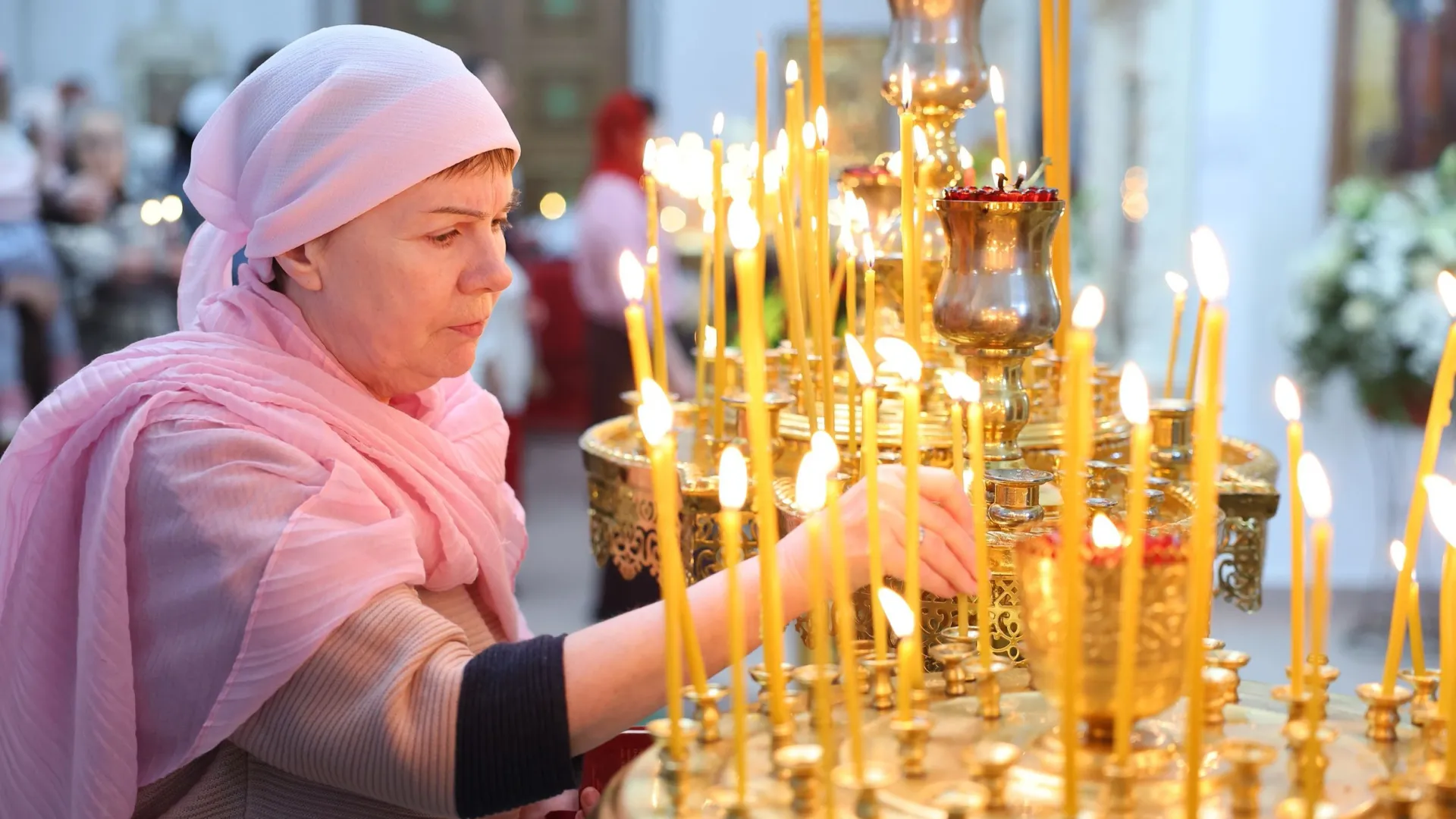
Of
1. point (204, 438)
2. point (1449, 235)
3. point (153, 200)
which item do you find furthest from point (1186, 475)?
point (153, 200)

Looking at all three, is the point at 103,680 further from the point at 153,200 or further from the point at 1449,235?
the point at 153,200

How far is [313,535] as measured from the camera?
1198 millimetres

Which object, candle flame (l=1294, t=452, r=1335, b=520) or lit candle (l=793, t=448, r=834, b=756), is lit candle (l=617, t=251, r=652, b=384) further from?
candle flame (l=1294, t=452, r=1335, b=520)

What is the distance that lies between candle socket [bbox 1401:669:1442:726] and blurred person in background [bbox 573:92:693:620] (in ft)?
12.0

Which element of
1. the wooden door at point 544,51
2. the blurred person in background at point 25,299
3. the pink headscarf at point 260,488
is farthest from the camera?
the wooden door at point 544,51

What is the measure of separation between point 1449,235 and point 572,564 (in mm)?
2736

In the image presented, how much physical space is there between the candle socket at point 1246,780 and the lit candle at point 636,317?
1.27 feet

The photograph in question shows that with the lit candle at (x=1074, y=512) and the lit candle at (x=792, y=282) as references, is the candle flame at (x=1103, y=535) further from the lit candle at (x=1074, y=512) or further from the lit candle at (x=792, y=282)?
the lit candle at (x=792, y=282)

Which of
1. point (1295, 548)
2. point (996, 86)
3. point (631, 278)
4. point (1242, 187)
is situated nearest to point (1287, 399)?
point (1295, 548)

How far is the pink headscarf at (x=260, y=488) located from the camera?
1197mm

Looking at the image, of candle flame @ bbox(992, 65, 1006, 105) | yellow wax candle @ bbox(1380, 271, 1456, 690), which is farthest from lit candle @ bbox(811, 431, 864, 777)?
candle flame @ bbox(992, 65, 1006, 105)

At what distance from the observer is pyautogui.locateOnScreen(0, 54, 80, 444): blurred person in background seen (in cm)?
491

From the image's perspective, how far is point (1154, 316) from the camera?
5301 mm

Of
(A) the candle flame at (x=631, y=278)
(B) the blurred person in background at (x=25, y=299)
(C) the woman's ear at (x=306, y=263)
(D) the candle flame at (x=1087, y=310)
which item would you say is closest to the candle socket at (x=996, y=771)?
(D) the candle flame at (x=1087, y=310)
